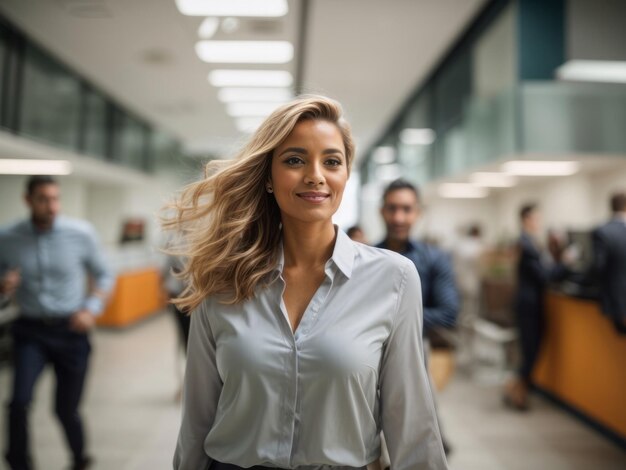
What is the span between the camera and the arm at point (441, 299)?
6.37 ft

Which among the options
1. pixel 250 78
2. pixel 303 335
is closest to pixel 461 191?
pixel 250 78

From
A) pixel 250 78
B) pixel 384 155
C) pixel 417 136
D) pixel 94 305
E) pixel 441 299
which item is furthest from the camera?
pixel 384 155

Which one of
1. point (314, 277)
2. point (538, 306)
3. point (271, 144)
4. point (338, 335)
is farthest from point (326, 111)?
point (538, 306)

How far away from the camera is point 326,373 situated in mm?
976

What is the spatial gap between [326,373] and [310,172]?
0.43 m

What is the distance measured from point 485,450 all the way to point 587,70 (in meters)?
2.94

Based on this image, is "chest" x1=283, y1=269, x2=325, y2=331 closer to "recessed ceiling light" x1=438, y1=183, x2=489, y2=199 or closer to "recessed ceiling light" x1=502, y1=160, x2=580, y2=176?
"recessed ceiling light" x1=502, y1=160, x2=580, y2=176

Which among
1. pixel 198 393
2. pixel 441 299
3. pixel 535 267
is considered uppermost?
pixel 535 267

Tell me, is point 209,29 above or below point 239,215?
above

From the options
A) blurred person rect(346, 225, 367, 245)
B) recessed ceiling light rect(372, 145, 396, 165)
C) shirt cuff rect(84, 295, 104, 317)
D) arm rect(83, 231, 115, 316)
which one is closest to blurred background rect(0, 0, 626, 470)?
blurred person rect(346, 225, 367, 245)

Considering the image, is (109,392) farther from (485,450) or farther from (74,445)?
(485,450)

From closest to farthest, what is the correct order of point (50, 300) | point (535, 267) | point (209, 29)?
point (50, 300) < point (535, 267) < point (209, 29)

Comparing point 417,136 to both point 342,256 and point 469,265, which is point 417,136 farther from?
point 342,256

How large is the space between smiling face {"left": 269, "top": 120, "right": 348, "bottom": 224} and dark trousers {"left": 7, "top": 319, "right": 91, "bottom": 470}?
187 centimetres
